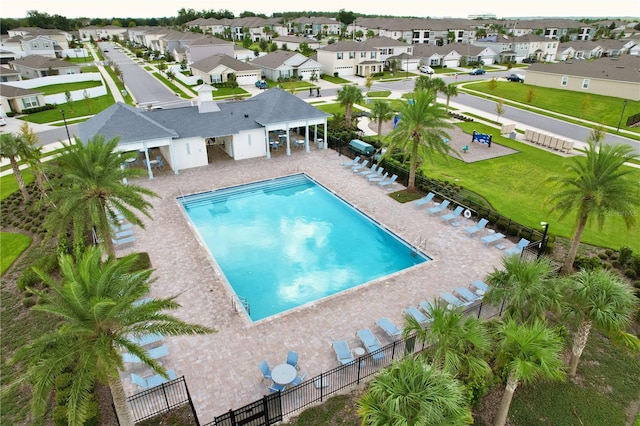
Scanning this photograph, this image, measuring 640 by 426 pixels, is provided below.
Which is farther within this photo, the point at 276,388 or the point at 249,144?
the point at 249,144

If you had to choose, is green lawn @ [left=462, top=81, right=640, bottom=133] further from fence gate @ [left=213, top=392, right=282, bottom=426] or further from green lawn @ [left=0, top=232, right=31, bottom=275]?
green lawn @ [left=0, top=232, right=31, bottom=275]

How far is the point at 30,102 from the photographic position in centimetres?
5156

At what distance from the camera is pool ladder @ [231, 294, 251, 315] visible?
16737mm

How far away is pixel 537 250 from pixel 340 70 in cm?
6274

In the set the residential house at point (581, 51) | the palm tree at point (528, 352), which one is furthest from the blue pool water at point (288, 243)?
the residential house at point (581, 51)

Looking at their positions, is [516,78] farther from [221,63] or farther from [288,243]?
Answer: [288,243]

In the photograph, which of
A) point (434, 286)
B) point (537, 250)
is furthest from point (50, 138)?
point (537, 250)

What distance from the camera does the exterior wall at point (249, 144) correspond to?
1264 inches

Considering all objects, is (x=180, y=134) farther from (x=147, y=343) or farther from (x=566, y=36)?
(x=566, y=36)

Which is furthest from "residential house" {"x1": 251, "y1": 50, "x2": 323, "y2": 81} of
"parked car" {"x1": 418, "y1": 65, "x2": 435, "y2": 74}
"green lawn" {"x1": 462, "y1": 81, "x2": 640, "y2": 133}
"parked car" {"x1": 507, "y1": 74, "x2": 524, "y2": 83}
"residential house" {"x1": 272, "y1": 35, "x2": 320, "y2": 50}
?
"parked car" {"x1": 507, "y1": 74, "x2": 524, "y2": 83}

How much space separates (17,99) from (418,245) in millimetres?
54248

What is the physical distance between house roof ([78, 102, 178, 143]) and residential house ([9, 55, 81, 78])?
5413cm

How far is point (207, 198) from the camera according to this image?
2727 cm

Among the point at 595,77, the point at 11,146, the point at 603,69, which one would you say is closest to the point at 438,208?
the point at 11,146
